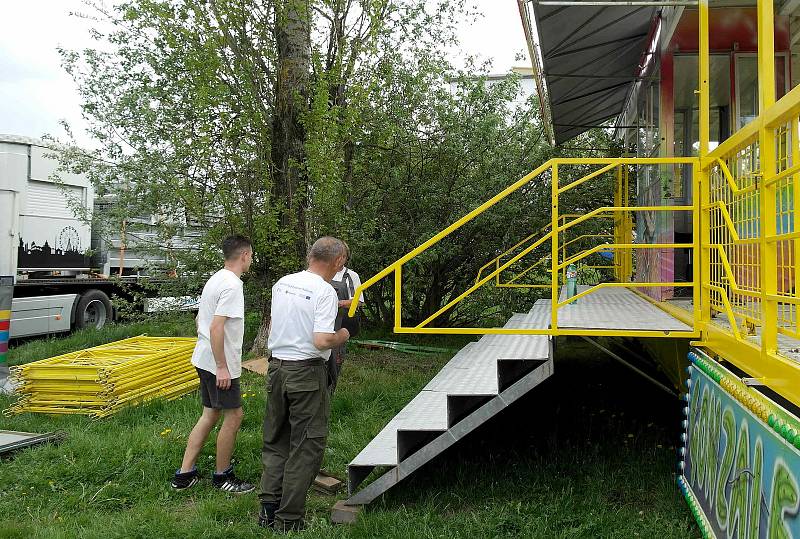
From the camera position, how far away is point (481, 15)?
36.0 feet

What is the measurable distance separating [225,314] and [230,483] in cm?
119

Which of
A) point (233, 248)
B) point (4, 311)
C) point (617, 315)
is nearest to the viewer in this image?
point (233, 248)

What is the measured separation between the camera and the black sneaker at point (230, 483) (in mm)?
4656

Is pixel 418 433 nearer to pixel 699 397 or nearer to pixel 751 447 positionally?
pixel 699 397

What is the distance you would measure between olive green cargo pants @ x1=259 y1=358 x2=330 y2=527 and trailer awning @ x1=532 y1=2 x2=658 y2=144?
3.11 meters

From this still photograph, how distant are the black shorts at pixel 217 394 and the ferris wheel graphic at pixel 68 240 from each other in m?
8.87

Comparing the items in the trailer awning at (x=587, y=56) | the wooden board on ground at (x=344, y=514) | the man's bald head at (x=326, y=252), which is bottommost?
the wooden board on ground at (x=344, y=514)

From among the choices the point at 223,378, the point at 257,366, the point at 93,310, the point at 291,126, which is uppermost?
the point at 291,126

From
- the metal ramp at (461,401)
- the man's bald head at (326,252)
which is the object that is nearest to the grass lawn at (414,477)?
the metal ramp at (461,401)

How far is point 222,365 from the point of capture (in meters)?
4.54

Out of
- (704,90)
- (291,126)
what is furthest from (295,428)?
(291,126)

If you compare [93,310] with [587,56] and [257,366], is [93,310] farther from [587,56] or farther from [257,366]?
[587,56]

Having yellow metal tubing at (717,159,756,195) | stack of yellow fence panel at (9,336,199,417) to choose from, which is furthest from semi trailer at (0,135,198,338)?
yellow metal tubing at (717,159,756,195)

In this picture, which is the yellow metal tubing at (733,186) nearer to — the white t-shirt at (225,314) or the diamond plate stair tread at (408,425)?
the diamond plate stair tread at (408,425)
